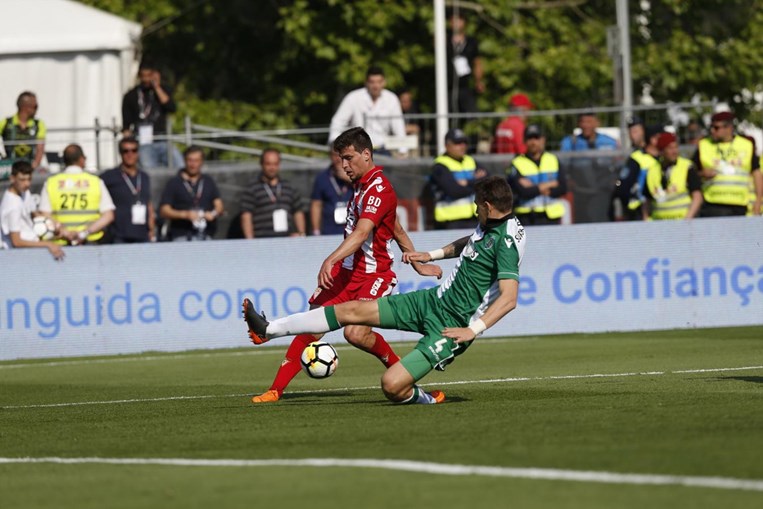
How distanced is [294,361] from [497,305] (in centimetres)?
220

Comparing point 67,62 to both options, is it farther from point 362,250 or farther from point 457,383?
point 362,250

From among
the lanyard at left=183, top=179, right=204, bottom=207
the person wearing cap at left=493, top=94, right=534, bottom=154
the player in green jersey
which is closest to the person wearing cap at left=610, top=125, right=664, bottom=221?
the person wearing cap at left=493, top=94, right=534, bottom=154

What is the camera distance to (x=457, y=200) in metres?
19.0

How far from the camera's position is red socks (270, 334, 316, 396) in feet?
37.5

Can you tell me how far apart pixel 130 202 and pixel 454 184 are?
13.3ft

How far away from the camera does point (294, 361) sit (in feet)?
37.7

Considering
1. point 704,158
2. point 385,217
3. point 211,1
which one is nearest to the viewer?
point 385,217

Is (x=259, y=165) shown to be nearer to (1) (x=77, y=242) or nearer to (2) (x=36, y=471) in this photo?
(1) (x=77, y=242)

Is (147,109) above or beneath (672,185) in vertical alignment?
above

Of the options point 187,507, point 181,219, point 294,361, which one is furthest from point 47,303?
point 187,507

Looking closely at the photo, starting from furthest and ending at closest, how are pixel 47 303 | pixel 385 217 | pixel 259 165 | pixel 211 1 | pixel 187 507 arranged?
pixel 211 1
pixel 259 165
pixel 47 303
pixel 385 217
pixel 187 507

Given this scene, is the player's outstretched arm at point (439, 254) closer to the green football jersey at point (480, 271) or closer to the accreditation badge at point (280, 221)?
the green football jersey at point (480, 271)

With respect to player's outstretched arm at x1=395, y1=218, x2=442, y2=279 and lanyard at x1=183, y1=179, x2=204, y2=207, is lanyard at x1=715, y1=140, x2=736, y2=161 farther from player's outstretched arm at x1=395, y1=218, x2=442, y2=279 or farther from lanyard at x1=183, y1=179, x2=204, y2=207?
player's outstretched arm at x1=395, y1=218, x2=442, y2=279

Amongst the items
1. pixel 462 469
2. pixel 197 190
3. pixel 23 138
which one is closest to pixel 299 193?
pixel 197 190
